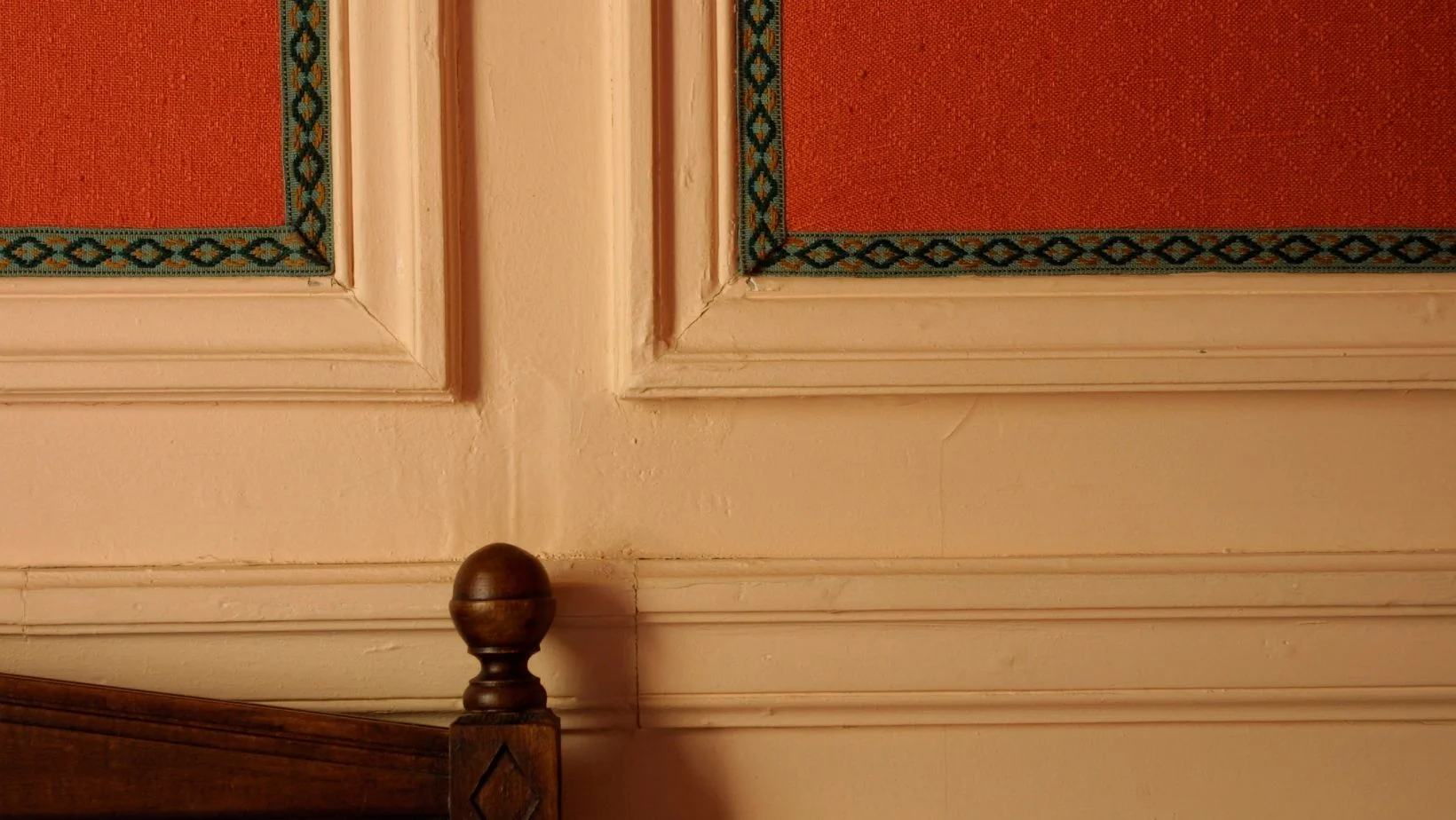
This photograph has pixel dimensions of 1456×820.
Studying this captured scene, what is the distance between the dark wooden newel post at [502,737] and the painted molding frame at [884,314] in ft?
0.45

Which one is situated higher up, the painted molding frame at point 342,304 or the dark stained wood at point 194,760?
the painted molding frame at point 342,304

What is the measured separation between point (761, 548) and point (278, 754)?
281 mm

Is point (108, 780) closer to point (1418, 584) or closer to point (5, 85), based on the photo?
point (5, 85)

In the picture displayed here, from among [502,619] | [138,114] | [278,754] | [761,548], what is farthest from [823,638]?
[138,114]

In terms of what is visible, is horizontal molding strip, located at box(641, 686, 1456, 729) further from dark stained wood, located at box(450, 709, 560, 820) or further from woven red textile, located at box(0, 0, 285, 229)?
woven red textile, located at box(0, 0, 285, 229)

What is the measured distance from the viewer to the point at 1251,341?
0.70 metres

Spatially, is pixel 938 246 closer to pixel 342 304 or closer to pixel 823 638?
pixel 823 638

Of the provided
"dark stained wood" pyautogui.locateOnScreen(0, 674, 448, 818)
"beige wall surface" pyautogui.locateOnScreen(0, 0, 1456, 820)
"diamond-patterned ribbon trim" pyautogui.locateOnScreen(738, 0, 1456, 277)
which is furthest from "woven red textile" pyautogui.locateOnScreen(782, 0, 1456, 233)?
"dark stained wood" pyautogui.locateOnScreen(0, 674, 448, 818)

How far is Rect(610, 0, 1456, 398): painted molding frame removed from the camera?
2.26ft

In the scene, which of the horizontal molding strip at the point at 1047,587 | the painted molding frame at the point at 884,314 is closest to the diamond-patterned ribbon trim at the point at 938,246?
the painted molding frame at the point at 884,314

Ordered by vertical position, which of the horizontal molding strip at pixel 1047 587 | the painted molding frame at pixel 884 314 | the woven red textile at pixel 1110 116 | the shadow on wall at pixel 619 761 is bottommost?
the shadow on wall at pixel 619 761

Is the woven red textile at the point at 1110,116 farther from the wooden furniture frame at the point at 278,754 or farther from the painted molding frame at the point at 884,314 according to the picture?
the wooden furniture frame at the point at 278,754

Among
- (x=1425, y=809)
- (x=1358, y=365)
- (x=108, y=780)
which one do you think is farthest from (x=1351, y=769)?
(x=108, y=780)

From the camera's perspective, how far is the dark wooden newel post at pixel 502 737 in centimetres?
62
